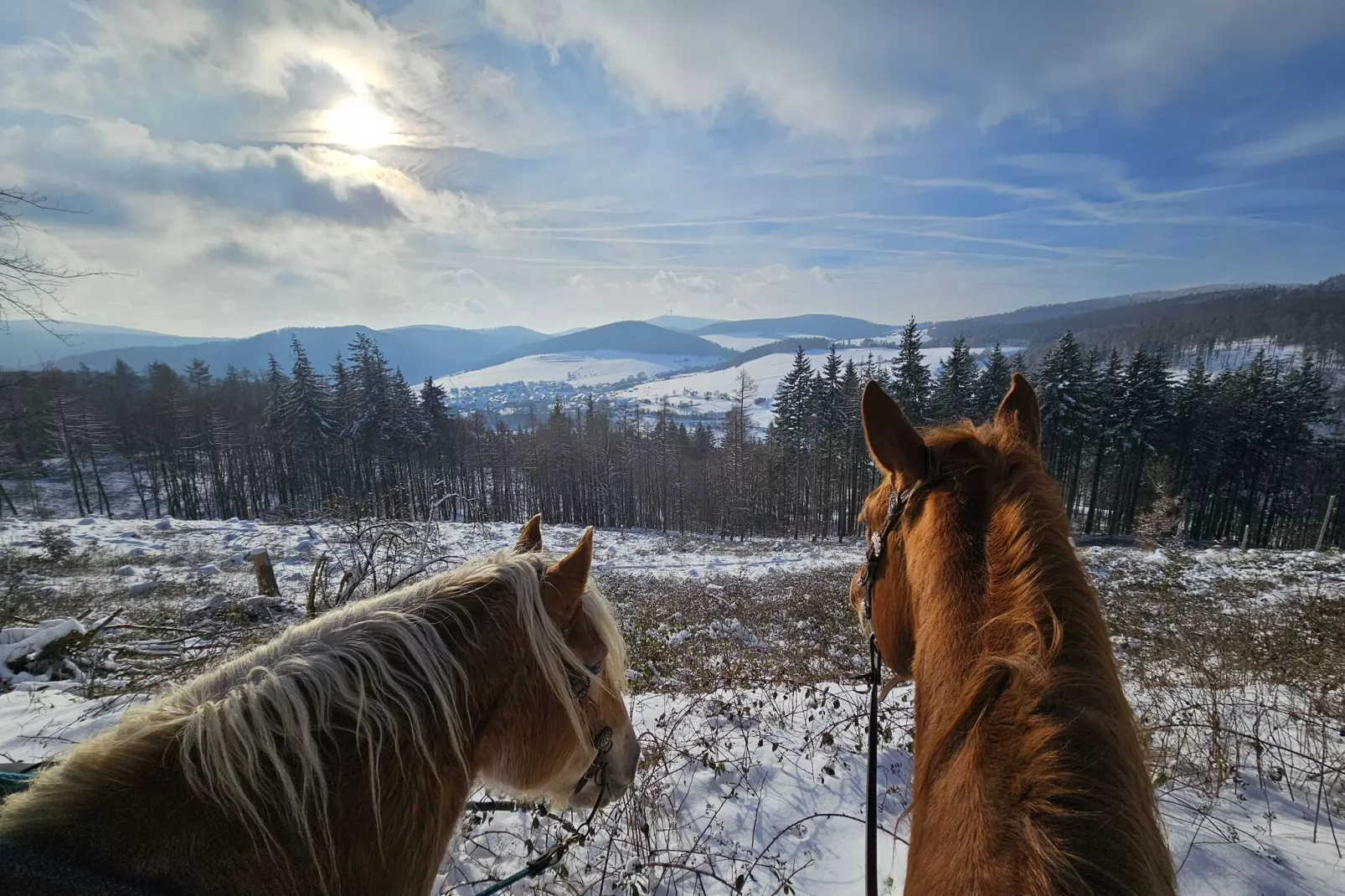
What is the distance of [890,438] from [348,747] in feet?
6.16

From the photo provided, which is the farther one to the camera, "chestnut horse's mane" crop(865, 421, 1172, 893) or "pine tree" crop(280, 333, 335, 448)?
"pine tree" crop(280, 333, 335, 448)

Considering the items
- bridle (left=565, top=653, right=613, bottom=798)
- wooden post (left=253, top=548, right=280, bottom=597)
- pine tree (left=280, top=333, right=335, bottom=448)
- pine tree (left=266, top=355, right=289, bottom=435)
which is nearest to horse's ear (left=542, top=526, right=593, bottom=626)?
bridle (left=565, top=653, right=613, bottom=798)

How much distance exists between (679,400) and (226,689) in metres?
157

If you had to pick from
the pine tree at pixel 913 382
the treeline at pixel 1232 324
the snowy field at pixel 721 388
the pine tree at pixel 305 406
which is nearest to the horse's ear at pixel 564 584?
the pine tree at pixel 913 382

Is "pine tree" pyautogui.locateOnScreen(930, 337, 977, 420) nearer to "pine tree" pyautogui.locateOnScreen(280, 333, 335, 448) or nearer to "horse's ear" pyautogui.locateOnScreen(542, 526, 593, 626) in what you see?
"horse's ear" pyautogui.locateOnScreen(542, 526, 593, 626)

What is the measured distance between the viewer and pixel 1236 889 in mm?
2957

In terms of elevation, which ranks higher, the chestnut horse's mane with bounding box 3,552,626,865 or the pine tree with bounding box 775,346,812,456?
the chestnut horse's mane with bounding box 3,552,626,865

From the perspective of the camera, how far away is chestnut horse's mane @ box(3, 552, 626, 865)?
1.27 meters

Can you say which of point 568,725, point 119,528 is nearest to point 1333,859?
point 568,725

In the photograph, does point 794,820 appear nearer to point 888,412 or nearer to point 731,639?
point 888,412

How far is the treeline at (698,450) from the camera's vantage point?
118 ft

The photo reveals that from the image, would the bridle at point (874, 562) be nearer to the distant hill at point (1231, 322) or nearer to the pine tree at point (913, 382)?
the pine tree at point (913, 382)

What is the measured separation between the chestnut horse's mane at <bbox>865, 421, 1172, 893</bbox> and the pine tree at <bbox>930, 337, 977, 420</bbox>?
35.2 m

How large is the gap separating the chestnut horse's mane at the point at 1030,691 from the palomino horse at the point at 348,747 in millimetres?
1196
